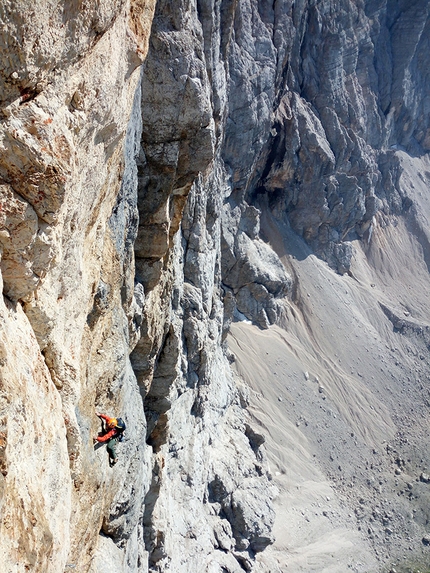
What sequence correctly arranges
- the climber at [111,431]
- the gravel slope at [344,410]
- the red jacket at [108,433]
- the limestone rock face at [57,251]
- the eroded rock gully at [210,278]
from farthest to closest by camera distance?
the gravel slope at [344,410] → the climber at [111,431] → the red jacket at [108,433] → the eroded rock gully at [210,278] → the limestone rock face at [57,251]

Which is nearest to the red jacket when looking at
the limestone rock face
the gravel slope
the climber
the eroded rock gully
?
the climber

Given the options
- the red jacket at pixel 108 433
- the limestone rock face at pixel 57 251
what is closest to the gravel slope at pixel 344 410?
the red jacket at pixel 108 433

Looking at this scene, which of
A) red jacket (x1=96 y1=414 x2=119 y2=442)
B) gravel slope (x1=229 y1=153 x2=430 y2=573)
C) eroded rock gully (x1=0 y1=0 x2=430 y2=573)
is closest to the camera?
eroded rock gully (x1=0 y1=0 x2=430 y2=573)

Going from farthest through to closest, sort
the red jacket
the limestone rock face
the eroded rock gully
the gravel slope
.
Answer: the gravel slope
the red jacket
the eroded rock gully
the limestone rock face

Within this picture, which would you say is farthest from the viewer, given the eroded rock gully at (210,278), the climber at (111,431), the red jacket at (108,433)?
the climber at (111,431)

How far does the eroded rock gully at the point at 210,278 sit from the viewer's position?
709 cm

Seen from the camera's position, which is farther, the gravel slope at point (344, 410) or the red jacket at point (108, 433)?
the gravel slope at point (344, 410)

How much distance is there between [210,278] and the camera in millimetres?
26969

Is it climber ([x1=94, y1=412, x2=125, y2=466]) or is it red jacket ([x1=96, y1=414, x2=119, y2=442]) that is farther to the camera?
climber ([x1=94, y1=412, x2=125, y2=466])

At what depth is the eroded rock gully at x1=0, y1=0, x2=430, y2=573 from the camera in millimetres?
7086

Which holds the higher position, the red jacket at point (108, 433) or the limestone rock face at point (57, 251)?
the limestone rock face at point (57, 251)

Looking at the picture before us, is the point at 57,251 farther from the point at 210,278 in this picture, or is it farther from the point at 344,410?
the point at 344,410

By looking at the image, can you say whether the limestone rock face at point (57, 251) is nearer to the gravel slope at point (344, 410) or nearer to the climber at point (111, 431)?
the climber at point (111, 431)

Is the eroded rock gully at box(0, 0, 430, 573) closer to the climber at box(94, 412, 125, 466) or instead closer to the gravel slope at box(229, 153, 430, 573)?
the gravel slope at box(229, 153, 430, 573)
